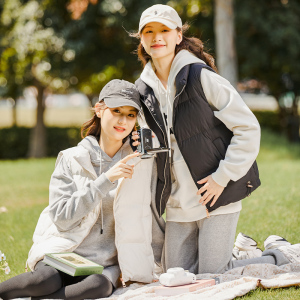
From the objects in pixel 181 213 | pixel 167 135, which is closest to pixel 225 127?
pixel 167 135

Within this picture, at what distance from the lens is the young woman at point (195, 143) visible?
3.57m

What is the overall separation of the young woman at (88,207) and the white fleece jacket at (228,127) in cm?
24

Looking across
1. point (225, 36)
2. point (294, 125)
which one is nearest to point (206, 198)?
point (225, 36)

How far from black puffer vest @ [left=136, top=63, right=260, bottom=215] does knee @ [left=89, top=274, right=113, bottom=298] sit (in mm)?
726

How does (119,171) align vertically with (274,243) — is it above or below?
above

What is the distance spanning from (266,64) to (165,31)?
37.9 ft

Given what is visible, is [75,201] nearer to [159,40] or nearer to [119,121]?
[119,121]

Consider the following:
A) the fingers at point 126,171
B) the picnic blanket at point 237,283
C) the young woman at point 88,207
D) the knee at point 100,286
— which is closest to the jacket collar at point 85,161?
the young woman at point 88,207

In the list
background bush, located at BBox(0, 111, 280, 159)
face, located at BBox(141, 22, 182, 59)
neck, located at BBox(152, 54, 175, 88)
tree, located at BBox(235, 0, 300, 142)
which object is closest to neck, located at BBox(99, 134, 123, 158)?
neck, located at BBox(152, 54, 175, 88)

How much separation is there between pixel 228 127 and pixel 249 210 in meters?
2.90

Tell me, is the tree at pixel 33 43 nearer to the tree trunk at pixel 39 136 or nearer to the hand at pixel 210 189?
the tree trunk at pixel 39 136

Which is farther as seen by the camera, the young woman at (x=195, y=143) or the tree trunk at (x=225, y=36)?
the tree trunk at (x=225, y=36)

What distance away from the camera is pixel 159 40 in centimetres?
370

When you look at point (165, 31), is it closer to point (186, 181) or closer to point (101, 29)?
point (186, 181)
